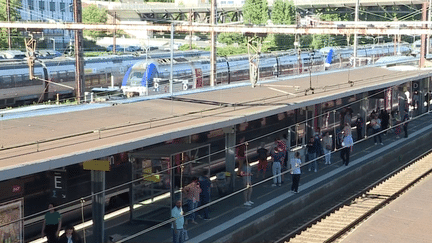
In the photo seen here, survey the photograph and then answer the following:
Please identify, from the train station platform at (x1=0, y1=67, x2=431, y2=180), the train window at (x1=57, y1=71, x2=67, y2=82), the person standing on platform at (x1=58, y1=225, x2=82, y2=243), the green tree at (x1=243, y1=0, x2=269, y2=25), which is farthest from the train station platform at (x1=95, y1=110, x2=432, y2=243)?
the green tree at (x1=243, y1=0, x2=269, y2=25)

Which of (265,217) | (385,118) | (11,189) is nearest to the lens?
(11,189)

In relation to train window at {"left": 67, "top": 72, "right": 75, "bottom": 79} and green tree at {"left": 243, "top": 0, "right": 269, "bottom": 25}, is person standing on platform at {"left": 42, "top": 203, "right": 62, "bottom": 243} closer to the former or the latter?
train window at {"left": 67, "top": 72, "right": 75, "bottom": 79}

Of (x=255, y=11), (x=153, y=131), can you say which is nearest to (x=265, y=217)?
(x=153, y=131)

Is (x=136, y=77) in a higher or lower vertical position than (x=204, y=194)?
higher

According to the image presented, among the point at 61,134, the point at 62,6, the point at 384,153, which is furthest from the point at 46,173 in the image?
the point at 62,6

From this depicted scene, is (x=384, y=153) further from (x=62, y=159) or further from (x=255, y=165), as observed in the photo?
(x=62, y=159)

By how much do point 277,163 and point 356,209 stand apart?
2586 mm

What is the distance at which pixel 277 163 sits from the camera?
19766 millimetres

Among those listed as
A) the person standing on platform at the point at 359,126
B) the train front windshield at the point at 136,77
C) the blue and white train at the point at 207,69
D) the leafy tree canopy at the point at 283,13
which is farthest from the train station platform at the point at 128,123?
the leafy tree canopy at the point at 283,13

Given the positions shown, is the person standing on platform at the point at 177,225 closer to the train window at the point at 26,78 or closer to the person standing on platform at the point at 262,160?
the person standing on platform at the point at 262,160

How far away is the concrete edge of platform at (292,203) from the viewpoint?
50.4 ft

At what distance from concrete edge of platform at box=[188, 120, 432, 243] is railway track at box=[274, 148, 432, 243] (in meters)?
0.56

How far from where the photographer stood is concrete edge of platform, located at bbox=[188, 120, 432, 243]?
50.4 feet

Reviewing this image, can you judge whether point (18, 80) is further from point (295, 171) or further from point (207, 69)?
point (295, 171)
